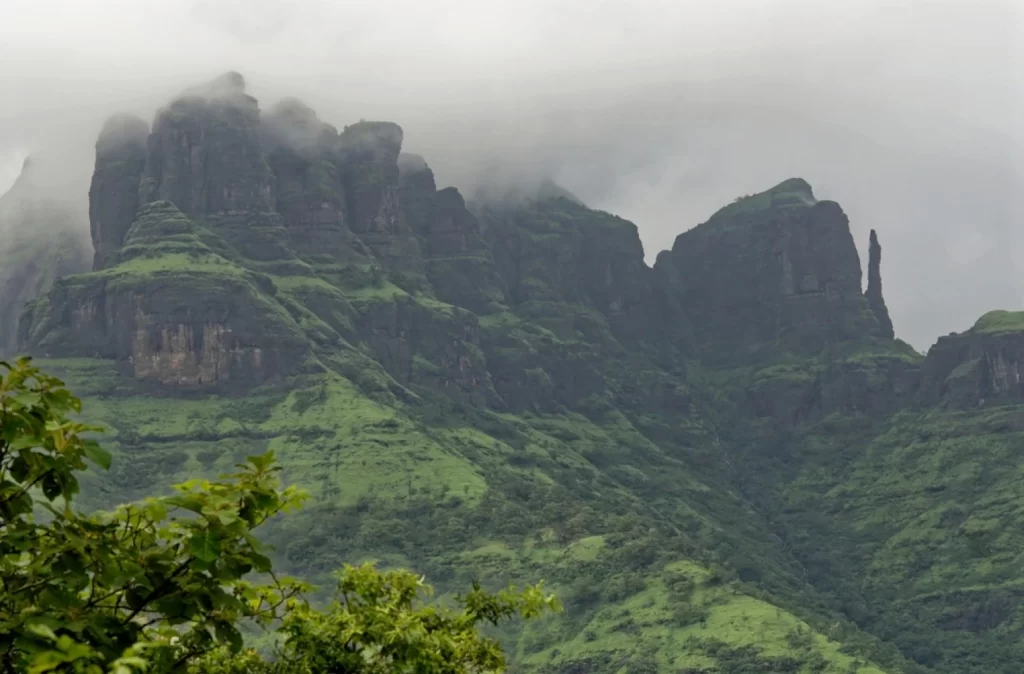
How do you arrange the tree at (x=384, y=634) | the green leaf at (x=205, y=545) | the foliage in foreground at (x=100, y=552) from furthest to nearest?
1. the tree at (x=384, y=634)
2. the green leaf at (x=205, y=545)
3. the foliage in foreground at (x=100, y=552)

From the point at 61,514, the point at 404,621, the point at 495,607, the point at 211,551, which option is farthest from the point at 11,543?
the point at 495,607

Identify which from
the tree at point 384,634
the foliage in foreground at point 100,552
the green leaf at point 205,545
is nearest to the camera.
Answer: the foliage in foreground at point 100,552

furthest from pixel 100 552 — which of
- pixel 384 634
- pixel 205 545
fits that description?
pixel 384 634

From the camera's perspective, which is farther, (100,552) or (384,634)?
(384,634)

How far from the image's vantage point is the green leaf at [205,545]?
1600 cm

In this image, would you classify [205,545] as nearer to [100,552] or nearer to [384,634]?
[100,552]

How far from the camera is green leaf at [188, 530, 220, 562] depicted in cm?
1600

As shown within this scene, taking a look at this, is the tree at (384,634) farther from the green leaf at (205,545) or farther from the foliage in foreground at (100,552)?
the green leaf at (205,545)

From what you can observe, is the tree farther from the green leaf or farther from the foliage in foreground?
the green leaf

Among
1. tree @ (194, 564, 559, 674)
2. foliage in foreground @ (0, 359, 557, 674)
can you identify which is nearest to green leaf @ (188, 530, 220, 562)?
foliage in foreground @ (0, 359, 557, 674)

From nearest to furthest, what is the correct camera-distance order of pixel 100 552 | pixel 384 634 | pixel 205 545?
pixel 205 545 → pixel 100 552 → pixel 384 634

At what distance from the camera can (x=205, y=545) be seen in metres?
16.1

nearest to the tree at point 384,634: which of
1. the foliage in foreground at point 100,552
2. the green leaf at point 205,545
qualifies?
the foliage in foreground at point 100,552

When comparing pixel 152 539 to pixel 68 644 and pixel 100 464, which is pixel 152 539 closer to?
pixel 100 464
